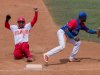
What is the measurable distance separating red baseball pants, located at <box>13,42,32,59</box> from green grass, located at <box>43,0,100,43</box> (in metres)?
4.31

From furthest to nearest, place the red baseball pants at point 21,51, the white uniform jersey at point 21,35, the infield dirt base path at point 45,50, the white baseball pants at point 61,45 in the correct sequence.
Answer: the white uniform jersey at point 21,35, the red baseball pants at point 21,51, the white baseball pants at point 61,45, the infield dirt base path at point 45,50

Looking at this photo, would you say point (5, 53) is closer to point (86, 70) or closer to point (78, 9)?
point (86, 70)

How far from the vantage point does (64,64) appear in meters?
14.0

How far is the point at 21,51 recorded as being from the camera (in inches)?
586

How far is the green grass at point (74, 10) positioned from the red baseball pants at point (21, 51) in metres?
4.31

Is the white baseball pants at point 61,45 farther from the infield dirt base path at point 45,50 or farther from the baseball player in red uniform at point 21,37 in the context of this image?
the baseball player in red uniform at point 21,37

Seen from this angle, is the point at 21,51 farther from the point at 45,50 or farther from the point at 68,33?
the point at 68,33

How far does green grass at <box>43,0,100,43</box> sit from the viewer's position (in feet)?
72.2

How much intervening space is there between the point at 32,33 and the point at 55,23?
2861 mm

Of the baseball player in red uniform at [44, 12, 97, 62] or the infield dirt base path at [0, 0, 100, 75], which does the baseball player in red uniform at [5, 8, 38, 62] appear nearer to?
the infield dirt base path at [0, 0, 100, 75]

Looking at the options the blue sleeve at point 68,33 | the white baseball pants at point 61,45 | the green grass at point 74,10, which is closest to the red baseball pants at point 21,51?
the white baseball pants at point 61,45

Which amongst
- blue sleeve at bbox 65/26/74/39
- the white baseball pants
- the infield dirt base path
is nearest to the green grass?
the infield dirt base path

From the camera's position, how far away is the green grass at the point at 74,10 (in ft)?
72.2

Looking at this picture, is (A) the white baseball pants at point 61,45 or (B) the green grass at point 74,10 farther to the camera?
(B) the green grass at point 74,10
